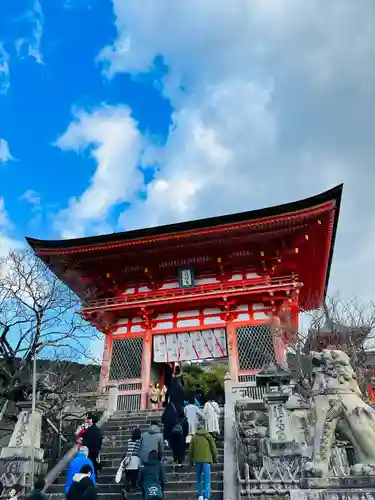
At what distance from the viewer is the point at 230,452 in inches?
323

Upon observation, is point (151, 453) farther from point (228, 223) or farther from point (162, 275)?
point (162, 275)

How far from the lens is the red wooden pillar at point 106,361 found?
53.1 feet

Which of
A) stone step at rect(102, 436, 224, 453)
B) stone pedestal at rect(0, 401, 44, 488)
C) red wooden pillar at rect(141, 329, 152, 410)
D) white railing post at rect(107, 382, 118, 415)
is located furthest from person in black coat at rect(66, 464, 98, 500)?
red wooden pillar at rect(141, 329, 152, 410)

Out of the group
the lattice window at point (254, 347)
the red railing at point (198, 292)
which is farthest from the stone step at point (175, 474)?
the red railing at point (198, 292)

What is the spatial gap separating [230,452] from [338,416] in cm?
414

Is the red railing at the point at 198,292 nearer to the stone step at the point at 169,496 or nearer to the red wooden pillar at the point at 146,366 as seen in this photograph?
the red wooden pillar at the point at 146,366

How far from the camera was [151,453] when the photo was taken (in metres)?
5.97

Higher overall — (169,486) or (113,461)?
(113,461)

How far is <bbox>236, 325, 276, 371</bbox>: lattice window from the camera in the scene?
15.1 m

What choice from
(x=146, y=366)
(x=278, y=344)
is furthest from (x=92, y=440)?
(x=278, y=344)

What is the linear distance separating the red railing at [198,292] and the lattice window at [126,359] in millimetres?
1590

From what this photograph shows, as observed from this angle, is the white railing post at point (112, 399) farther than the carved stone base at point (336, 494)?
Yes

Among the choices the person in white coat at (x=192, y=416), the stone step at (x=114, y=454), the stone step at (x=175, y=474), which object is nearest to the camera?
the stone step at (x=175, y=474)

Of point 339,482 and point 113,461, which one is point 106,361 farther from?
point 339,482
